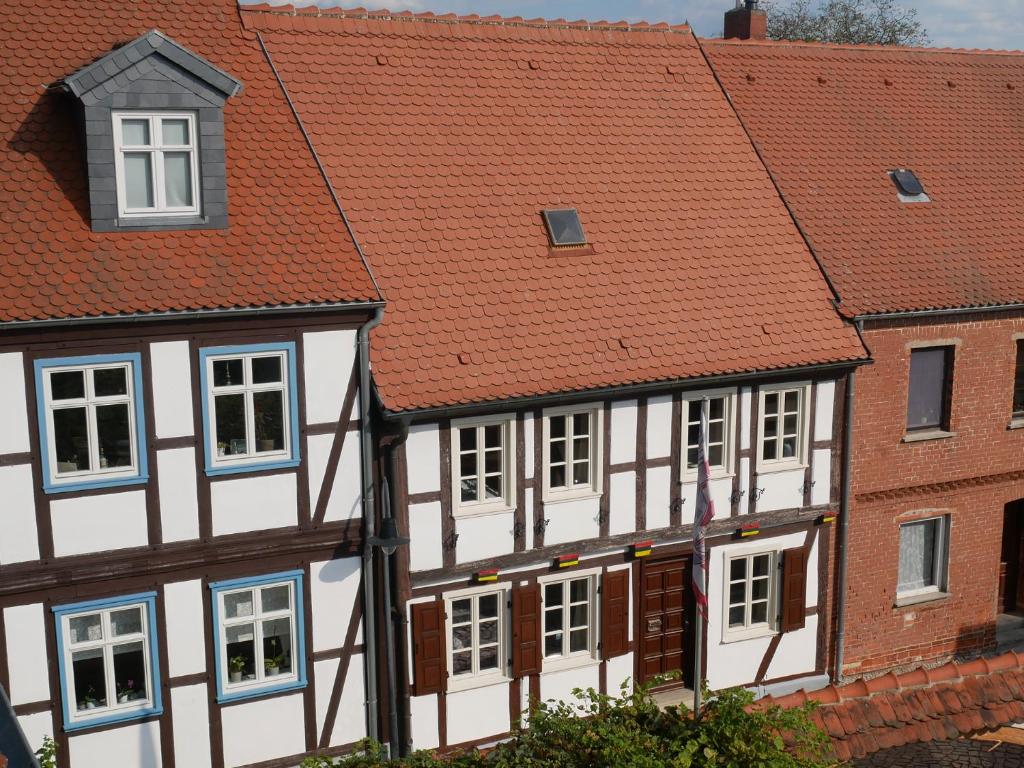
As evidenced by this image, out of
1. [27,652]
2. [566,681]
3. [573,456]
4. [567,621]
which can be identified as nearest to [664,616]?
[567,621]

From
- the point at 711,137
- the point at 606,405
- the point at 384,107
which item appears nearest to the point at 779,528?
the point at 606,405

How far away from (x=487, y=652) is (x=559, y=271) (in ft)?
17.0

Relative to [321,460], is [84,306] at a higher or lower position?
higher

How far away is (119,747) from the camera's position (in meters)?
13.2

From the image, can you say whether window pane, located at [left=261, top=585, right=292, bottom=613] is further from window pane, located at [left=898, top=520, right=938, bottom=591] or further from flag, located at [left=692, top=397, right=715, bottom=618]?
window pane, located at [left=898, top=520, right=938, bottom=591]

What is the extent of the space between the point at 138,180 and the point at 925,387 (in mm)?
11765

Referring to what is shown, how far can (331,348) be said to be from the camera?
13.8 m

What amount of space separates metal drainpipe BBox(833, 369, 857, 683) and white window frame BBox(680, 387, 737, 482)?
6.33 feet

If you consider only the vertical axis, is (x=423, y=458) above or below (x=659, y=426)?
below

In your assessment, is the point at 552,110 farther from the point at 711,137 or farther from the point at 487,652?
the point at 487,652

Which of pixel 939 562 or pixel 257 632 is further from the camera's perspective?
pixel 939 562

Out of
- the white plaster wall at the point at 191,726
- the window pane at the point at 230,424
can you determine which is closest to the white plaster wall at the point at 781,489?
the window pane at the point at 230,424

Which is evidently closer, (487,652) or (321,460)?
(321,460)

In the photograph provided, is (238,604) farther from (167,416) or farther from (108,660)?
(167,416)
